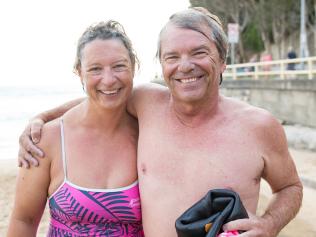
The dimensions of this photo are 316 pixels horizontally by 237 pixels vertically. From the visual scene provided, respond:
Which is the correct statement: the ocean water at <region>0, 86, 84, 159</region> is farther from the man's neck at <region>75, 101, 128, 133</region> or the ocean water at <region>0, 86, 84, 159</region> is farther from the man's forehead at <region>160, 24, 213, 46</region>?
the man's forehead at <region>160, 24, 213, 46</region>

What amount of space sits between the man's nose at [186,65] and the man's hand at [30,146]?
0.92 m

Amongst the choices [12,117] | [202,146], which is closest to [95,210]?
[202,146]

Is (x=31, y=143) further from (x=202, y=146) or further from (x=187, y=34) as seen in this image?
(x=187, y=34)

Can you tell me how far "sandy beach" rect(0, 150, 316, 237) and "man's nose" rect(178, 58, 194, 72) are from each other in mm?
4187

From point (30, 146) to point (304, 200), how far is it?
604cm

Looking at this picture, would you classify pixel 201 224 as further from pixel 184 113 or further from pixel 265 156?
pixel 184 113

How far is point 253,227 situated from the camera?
2271 mm

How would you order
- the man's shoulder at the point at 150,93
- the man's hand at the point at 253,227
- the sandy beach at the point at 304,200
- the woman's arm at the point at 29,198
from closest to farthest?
the man's hand at the point at 253,227 < the woman's arm at the point at 29,198 < the man's shoulder at the point at 150,93 < the sandy beach at the point at 304,200

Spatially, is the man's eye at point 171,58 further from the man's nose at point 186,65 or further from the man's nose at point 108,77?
the man's nose at point 108,77

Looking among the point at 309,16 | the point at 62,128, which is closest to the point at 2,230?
the point at 62,128

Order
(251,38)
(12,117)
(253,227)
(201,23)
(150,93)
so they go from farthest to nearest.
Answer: (251,38) → (12,117) → (150,93) → (201,23) → (253,227)

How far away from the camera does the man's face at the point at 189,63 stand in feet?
8.50

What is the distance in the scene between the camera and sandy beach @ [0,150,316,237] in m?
6.40

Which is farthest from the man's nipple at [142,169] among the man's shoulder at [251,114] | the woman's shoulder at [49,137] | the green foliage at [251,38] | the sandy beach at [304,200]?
the green foliage at [251,38]
